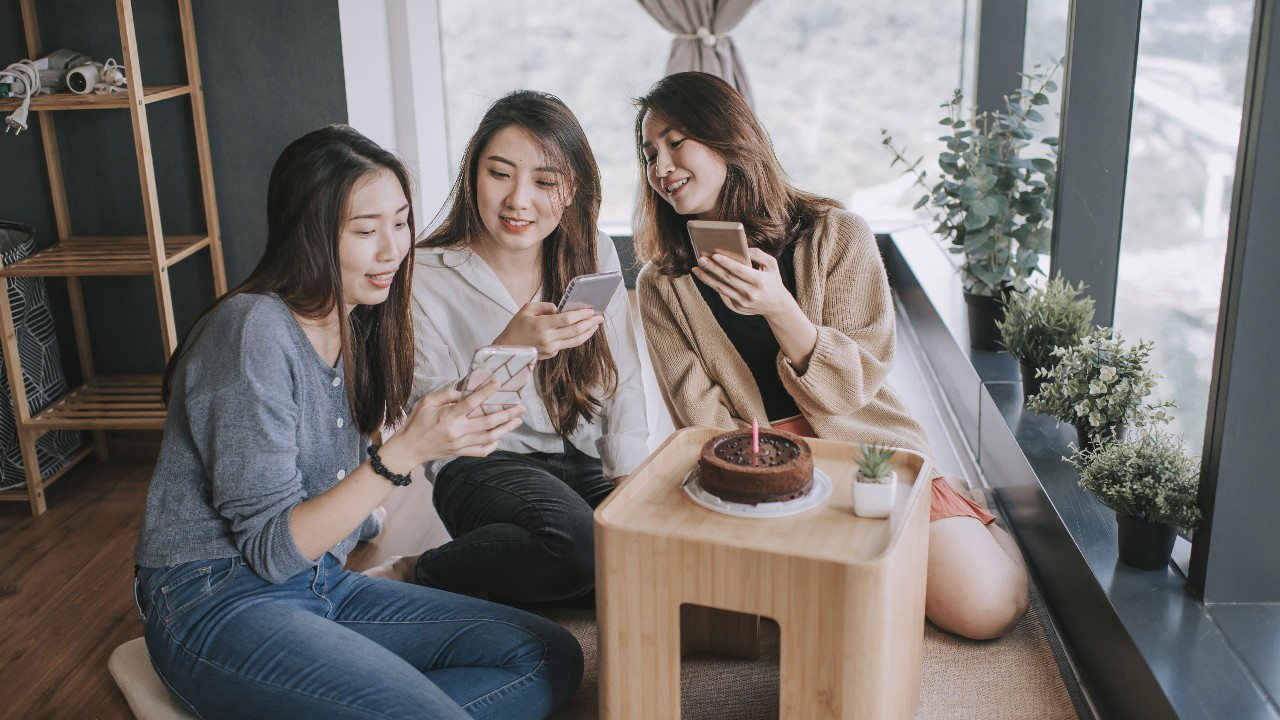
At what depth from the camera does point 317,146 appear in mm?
1684

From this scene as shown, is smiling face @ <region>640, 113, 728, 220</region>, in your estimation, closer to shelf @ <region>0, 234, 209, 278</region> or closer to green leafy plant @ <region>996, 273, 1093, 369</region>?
green leafy plant @ <region>996, 273, 1093, 369</region>

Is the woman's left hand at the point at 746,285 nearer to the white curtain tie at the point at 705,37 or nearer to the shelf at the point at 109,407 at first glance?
the shelf at the point at 109,407

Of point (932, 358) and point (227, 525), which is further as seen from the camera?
point (932, 358)

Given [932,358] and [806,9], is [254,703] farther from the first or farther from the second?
[806,9]

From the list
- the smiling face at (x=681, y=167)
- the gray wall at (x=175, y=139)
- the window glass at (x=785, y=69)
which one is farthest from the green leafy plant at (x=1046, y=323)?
the window glass at (x=785, y=69)

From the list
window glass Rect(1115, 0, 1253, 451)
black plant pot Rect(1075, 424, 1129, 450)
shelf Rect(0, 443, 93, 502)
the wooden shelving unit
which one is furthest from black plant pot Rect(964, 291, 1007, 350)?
shelf Rect(0, 443, 93, 502)

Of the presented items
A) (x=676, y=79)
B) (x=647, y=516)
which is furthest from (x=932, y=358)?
(x=647, y=516)

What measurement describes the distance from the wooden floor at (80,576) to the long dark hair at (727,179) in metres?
0.95

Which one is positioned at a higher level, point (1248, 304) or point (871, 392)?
point (1248, 304)

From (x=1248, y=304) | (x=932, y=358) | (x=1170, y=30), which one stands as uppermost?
(x=1170, y=30)

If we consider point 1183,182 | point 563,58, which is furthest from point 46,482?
point 563,58

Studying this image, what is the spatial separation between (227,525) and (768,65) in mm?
3824

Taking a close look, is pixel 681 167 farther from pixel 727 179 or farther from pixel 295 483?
pixel 295 483

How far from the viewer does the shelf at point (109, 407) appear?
287 centimetres
